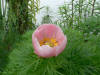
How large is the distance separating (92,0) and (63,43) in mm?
1003

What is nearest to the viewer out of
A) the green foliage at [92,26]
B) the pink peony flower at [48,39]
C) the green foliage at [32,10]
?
the pink peony flower at [48,39]

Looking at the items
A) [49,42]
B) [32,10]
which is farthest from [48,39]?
[32,10]

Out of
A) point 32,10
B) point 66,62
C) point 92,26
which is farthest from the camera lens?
point 32,10

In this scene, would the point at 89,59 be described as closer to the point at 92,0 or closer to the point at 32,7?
the point at 92,0

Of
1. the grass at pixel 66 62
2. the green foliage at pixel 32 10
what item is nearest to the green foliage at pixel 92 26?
the grass at pixel 66 62

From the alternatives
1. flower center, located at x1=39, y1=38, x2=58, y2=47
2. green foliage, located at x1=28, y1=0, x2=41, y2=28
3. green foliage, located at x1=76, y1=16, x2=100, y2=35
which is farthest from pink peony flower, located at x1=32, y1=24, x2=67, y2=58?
green foliage, located at x1=28, y1=0, x2=41, y2=28

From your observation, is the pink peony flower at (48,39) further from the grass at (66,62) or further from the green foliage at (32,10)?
the green foliage at (32,10)

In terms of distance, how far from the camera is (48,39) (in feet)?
1.66

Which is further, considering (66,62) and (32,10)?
(32,10)

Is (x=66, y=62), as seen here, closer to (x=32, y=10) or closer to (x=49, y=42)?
(x=49, y=42)

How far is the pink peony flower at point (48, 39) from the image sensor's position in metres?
0.43

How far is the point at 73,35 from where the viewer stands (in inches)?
22.4

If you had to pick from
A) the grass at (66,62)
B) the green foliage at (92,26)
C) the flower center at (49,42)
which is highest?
the green foliage at (92,26)

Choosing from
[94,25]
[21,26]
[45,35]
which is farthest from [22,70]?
[21,26]
